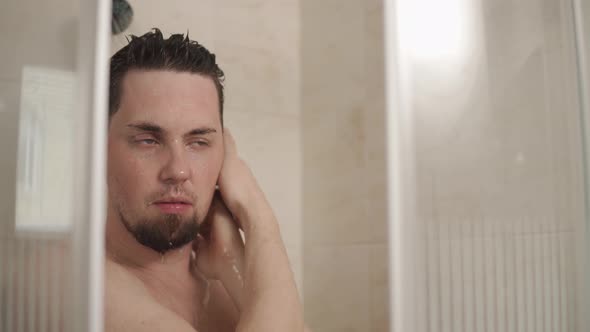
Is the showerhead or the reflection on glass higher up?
the showerhead

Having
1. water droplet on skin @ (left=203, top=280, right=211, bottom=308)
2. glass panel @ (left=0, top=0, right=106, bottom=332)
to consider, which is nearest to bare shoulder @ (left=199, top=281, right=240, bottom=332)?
water droplet on skin @ (left=203, top=280, right=211, bottom=308)

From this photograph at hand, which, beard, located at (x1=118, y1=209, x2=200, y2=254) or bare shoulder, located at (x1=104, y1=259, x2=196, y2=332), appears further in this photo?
beard, located at (x1=118, y1=209, x2=200, y2=254)

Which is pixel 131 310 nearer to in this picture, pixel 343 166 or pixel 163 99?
pixel 163 99

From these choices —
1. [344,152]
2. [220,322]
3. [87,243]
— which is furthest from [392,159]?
[344,152]

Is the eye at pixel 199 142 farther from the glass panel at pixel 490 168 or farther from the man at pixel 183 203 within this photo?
the glass panel at pixel 490 168

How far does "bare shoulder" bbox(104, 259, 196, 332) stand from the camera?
83 centimetres

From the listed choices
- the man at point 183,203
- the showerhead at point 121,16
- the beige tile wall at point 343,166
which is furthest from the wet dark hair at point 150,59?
the beige tile wall at point 343,166

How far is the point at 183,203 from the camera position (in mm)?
999

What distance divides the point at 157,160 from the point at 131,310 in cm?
27

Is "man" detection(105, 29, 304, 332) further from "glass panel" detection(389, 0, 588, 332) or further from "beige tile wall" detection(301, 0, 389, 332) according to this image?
"beige tile wall" detection(301, 0, 389, 332)

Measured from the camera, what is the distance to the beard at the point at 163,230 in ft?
3.22

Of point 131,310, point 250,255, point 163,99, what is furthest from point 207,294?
point 163,99

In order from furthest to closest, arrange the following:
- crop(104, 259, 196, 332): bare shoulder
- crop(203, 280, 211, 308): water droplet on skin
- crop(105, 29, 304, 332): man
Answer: crop(203, 280, 211, 308): water droplet on skin < crop(105, 29, 304, 332): man < crop(104, 259, 196, 332): bare shoulder

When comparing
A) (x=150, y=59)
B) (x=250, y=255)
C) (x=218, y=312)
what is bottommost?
(x=218, y=312)
